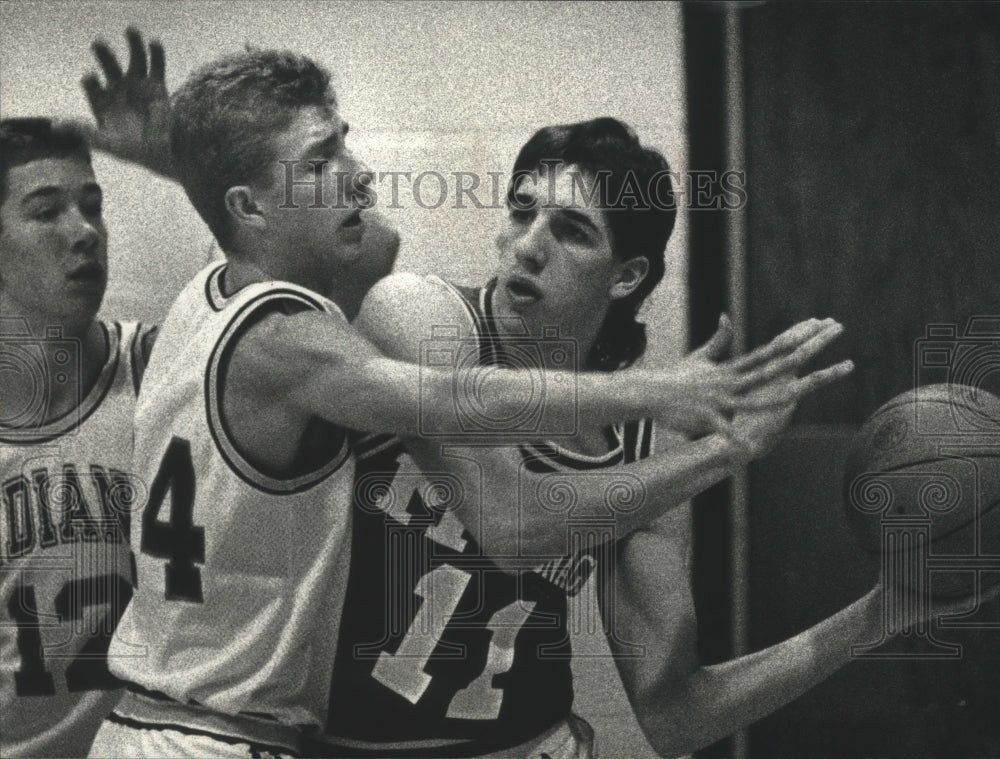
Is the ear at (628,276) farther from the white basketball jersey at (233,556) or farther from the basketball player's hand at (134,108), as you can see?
the basketball player's hand at (134,108)

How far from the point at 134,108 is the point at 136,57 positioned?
0.10 m

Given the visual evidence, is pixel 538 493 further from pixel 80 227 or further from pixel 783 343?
pixel 80 227

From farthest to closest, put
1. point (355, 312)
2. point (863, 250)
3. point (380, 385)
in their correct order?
point (863, 250) < point (355, 312) < point (380, 385)

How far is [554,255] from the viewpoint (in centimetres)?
201

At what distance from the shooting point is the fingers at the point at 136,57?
6.73 ft

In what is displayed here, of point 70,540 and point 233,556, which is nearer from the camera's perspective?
point 233,556

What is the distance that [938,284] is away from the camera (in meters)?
2.11

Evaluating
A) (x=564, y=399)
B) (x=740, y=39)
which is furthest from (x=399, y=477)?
(x=740, y=39)

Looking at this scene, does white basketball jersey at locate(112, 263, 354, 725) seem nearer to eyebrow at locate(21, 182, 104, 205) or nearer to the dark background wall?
eyebrow at locate(21, 182, 104, 205)

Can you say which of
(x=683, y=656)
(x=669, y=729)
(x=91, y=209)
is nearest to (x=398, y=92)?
(x=91, y=209)

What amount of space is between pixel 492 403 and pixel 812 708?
0.84 metres

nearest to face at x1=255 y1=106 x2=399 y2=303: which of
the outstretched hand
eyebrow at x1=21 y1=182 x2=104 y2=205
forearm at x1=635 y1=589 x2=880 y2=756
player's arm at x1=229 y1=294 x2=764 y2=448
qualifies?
player's arm at x1=229 y1=294 x2=764 y2=448

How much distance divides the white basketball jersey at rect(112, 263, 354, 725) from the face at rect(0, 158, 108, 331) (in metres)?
0.24

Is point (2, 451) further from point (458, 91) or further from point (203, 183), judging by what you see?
point (458, 91)
